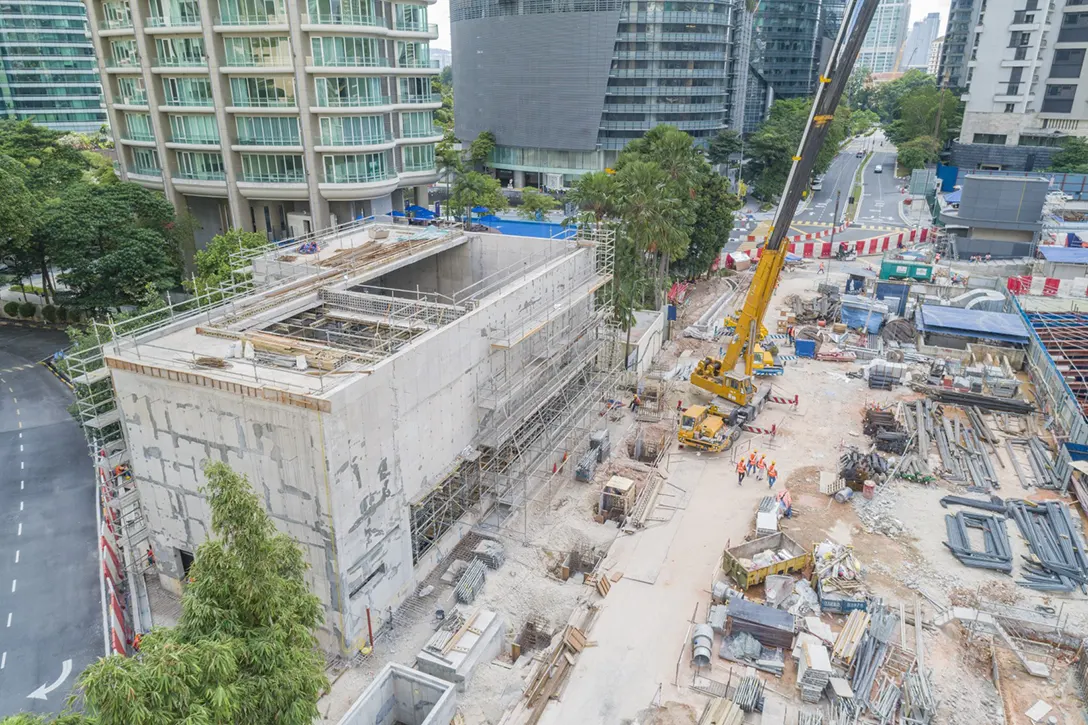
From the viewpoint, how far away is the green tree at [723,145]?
10025 cm

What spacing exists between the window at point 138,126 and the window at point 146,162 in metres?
1.04

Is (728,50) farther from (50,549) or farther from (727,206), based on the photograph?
(50,549)

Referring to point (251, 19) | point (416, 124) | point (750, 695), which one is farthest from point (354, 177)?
point (750, 695)

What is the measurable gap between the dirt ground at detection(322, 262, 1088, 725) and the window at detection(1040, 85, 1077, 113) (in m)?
87.1

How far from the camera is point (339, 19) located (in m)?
52.0

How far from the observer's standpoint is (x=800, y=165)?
35.4 m

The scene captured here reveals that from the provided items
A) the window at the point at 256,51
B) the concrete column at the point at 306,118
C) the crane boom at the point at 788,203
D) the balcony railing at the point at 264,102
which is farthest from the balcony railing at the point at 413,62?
the crane boom at the point at 788,203

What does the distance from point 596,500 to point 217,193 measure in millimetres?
42839

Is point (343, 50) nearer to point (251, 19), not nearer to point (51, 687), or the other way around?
point (251, 19)

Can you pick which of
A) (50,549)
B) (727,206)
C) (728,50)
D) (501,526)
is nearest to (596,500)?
(501,526)

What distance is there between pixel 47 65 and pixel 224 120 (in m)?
91.0

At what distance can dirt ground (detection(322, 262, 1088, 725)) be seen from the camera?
21.5 meters

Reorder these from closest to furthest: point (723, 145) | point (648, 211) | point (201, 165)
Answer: point (648, 211)
point (201, 165)
point (723, 145)

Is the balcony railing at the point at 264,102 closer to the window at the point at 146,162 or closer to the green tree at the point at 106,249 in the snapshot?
the window at the point at 146,162
